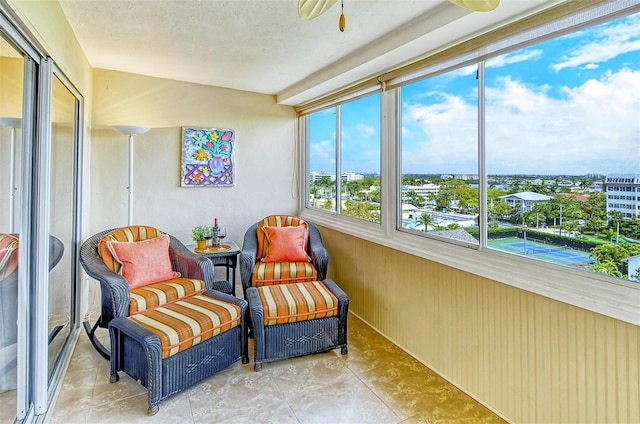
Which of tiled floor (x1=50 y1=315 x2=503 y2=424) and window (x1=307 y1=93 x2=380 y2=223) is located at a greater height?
window (x1=307 y1=93 x2=380 y2=223)

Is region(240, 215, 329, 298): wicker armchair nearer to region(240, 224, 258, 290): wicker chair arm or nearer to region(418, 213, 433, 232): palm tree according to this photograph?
region(240, 224, 258, 290): wicker chair arm

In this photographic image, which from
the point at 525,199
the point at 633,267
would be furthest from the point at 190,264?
the point at 633,267

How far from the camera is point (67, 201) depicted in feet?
8.21

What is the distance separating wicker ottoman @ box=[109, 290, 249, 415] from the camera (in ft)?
6.21

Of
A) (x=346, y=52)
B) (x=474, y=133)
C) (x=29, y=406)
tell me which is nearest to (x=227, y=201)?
(x=346, y=52)

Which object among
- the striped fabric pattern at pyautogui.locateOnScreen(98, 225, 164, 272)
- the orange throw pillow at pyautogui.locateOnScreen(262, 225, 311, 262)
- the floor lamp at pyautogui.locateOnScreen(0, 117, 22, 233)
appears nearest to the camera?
the floor lamp at pyautogui.locateOnScreen(0, 117, 22, 233)

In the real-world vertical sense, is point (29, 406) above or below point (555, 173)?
below

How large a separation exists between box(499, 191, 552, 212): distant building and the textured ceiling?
2.99 feet

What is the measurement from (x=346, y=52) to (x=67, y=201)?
2.35 meters

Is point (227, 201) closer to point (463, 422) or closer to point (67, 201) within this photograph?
point (67, 201)

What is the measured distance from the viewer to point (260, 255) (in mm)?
3277

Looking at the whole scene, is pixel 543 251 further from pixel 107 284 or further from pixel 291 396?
pixel 107 284

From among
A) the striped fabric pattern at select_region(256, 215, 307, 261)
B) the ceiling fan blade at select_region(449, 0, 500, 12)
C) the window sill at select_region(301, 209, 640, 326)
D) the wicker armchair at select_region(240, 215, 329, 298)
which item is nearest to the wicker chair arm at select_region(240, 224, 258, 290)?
the wicker armchair at select_region(240, 215, 329, 298)

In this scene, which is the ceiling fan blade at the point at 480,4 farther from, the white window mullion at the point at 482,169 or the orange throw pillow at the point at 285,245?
the orange throw pillow at the point at 285,245
